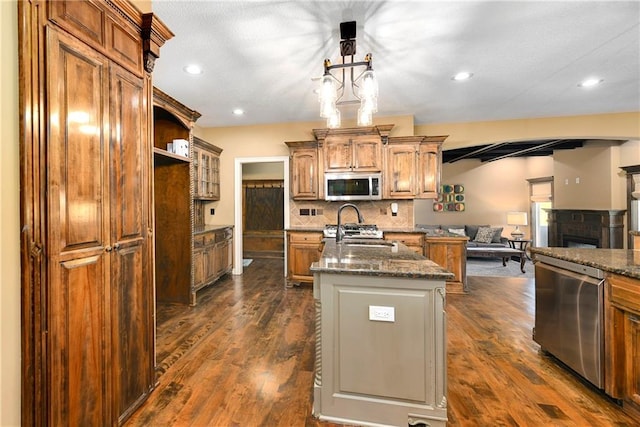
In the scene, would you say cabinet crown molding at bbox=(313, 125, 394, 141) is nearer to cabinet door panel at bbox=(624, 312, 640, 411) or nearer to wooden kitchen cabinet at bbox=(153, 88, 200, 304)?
wooden kitchen cabinet at bbox=(153, 88, 200, 304)

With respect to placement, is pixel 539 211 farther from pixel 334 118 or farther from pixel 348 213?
pixel 334 118

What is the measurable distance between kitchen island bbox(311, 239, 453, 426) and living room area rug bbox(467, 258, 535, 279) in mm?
4528

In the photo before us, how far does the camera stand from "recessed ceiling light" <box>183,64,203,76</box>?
117 inches

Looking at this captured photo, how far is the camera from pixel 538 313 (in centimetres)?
244

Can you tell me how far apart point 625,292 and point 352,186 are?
10.5ft

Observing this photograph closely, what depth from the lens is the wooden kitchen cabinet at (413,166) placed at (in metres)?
4.39

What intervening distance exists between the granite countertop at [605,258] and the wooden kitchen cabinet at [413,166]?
2.15m

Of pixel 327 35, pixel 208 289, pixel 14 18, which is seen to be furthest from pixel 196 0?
pixel 208 289

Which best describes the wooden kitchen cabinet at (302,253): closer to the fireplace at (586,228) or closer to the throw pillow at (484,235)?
the throw pillow at (484,235)

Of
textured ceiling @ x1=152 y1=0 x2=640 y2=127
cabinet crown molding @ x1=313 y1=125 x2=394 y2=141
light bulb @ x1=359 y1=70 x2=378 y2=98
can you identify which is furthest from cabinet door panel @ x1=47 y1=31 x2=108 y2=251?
cabinet crown molding @ x1=313 y1=125 x2=394 y2=141

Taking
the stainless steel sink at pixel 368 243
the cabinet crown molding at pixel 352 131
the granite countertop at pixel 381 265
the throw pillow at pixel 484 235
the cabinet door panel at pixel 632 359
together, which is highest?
the cabinet crown molding at pixel 352 131

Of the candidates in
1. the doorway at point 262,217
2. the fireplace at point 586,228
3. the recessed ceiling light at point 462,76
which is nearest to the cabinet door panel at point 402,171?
the recessed ceiling light at point 462,76

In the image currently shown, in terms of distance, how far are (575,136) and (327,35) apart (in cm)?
480

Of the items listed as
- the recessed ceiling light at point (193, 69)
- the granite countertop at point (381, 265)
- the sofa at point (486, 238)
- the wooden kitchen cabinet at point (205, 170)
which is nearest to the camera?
the granite countertop at point (381, 265)
